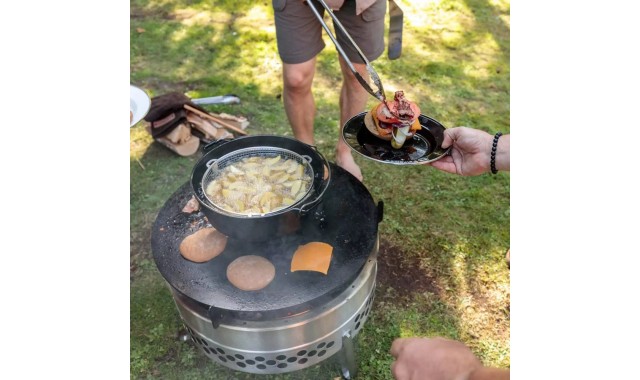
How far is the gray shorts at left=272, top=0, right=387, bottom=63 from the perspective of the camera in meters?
3.92

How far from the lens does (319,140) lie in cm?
537

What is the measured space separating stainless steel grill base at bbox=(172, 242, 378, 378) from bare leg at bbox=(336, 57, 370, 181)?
1.83m

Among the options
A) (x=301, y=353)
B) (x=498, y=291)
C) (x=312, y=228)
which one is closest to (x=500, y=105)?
(x=498, y=291)

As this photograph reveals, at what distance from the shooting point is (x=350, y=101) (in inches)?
181

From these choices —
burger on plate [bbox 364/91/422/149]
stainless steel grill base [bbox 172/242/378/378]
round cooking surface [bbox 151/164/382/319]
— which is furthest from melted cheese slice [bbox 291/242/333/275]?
burger on plate [bbox 364/91/422/149]

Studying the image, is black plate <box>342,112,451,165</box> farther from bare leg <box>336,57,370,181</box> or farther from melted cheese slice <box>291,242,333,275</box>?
bare leg <box>336,57,370,181</box>

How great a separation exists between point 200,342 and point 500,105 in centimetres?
460

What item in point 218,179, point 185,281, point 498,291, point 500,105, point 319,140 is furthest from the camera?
point 500,105

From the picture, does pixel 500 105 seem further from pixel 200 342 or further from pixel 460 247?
pixel 200 342

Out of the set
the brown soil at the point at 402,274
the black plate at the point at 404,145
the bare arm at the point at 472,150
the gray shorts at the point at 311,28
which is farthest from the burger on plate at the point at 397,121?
the brown soil at the point at 402,274

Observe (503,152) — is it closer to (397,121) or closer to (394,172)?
(397,121)

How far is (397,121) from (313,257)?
3.20 feet

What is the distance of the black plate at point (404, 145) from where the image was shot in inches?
119

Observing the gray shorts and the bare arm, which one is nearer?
the bare arm
